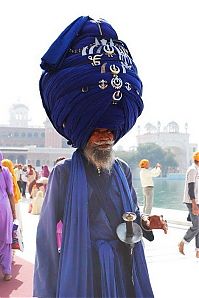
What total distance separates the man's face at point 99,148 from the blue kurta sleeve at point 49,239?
0.54ft

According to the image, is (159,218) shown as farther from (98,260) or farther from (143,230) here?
(98,260)

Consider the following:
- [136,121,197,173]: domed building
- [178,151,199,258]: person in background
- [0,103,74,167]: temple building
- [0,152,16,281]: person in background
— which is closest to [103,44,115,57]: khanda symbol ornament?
[0,152,16,281]: person in background

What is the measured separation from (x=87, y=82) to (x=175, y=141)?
8340 cm

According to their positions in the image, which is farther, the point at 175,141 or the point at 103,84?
the point at 175,141

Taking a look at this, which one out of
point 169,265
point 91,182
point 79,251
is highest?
point 91,182

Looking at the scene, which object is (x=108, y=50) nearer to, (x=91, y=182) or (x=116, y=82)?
(x=116, y=82)

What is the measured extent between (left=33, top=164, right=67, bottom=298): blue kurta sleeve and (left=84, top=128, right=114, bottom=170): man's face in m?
0.17

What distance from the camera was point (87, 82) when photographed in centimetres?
209

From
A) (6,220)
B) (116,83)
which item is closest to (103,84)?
(116,83)

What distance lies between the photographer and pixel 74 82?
81.9 inches

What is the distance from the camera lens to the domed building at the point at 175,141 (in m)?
80.0

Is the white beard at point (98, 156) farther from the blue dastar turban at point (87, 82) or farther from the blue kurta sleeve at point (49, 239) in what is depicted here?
the blue kurta sleeve at point (49, 239)

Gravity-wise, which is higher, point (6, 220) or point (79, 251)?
point (79, 251)

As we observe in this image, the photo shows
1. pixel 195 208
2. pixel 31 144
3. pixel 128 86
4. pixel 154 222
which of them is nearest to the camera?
pixel 128 86
